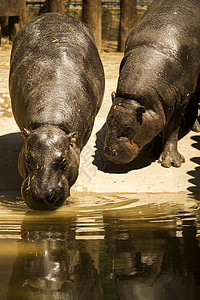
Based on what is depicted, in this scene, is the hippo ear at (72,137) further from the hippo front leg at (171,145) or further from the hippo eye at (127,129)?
the hippo front leg at (171,145)

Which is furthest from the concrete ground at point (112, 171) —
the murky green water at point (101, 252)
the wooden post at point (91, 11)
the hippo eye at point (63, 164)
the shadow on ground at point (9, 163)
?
the wooden post at point (91, 11)

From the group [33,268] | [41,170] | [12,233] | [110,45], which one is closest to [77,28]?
[41,170]

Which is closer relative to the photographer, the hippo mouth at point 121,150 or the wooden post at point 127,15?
the hippo mouth at point 121,150

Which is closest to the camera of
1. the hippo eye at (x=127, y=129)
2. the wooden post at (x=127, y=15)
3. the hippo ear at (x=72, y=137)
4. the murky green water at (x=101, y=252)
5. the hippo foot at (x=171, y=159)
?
the murky green water at (x=101, y=252)

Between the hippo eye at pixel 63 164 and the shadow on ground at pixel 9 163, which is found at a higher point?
the hippo eye at pixel 63 164

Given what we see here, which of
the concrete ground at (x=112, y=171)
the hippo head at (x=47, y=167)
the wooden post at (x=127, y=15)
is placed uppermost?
the wooden post at (x=127, y=15)

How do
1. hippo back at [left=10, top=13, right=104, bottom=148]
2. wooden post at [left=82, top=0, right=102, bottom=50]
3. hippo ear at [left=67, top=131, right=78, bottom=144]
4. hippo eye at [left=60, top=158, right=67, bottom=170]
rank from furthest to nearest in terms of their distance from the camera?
wooden post at [left=82, top=0, right=102, bottom=50] < hippo back at [left=10, top=13, right=104, bottom=148] < hippo ear at [left=67, top=131, right=78, bottom=144] < hippo eye at [left=60, top=158, right=67, bottom=170]

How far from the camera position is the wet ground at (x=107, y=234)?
315cm

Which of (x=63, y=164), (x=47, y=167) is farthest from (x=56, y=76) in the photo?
(x=47, y=167)

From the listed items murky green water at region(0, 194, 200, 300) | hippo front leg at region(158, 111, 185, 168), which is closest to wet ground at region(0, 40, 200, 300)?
murky green water at region(0, 194, 200, 300)

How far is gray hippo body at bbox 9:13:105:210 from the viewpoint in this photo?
527 centimetres

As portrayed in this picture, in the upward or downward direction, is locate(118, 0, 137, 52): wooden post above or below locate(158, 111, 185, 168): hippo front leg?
above

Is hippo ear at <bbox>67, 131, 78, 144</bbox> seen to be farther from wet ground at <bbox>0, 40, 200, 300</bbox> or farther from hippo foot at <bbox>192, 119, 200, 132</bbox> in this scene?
hippo foot at <bbox>192, 119, 200, 132</bbox>

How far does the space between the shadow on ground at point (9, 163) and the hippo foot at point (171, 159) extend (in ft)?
5.89
